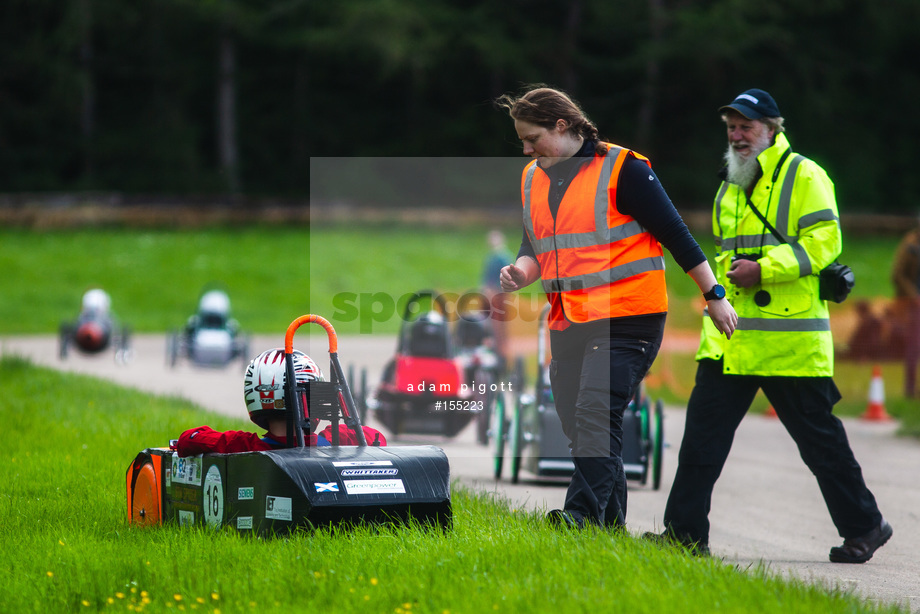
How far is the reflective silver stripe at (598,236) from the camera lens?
5.12m

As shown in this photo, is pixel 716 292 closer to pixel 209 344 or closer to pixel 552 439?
pixel 552 439

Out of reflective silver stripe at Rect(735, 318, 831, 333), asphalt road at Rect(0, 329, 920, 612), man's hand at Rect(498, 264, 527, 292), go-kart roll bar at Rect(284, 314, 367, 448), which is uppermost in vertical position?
man's hand at Rect(498, 264, 527, 292)

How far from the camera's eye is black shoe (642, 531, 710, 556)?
514 cm

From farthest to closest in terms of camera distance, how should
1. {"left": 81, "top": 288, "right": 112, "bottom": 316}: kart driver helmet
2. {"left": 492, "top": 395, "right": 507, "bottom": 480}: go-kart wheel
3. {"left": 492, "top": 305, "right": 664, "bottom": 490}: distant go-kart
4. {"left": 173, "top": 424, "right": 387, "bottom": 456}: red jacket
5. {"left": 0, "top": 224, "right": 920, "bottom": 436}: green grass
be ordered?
1. {"left": 0, "top": 224, "right": 920, "bottom": 436}: green grass
2. {"left": 81, "top": 288, "right": 112, "bottom": 316}: kart driver helmet
3. {"left": 492, "top": 395, "right": 507, "bottom": 480}: go-kart wheel
4. {"left": 492, "top": 305, "right": 664, "bottom": 490}: distant go-kart
5. {"left": 173, "top": 424, "right": 387, "bottom": 456}: red jacket

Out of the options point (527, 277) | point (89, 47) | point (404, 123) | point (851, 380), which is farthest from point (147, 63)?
point (527, 277)

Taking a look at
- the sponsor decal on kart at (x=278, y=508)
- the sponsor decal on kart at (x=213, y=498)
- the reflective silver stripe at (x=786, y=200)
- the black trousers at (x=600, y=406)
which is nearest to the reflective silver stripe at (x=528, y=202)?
the black trousers at (x=600, y=406)

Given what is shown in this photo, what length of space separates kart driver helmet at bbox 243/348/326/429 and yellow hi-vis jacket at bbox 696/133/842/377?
1.88 meters

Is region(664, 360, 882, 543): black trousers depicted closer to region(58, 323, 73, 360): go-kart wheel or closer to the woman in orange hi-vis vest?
the woman in orange hi-vis vest

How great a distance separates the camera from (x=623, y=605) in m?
3.89

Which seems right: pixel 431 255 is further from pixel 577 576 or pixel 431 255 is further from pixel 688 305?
pixel 577 576

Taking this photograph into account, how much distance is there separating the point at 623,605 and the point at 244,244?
113ft

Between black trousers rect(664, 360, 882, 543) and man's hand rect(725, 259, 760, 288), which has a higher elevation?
man's hand rect(725, 259, 760, 288)

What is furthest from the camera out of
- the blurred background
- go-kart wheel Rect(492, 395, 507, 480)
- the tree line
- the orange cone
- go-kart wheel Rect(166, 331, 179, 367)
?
the tree line

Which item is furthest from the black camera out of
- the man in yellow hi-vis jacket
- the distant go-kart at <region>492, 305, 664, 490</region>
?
the distant go-kart at <region>492, 305, 664, 490</region>
